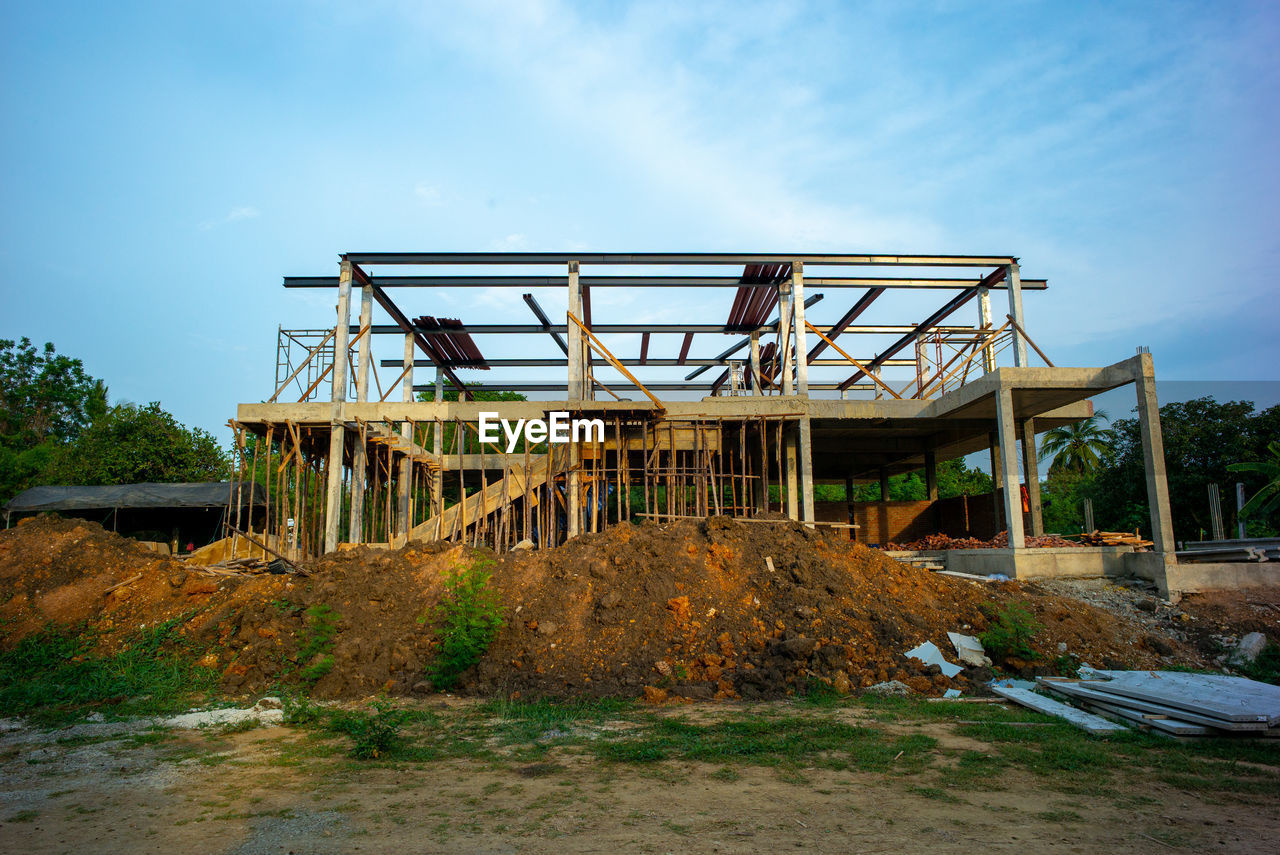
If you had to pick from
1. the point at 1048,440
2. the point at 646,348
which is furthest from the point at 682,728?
the point at 1048,440

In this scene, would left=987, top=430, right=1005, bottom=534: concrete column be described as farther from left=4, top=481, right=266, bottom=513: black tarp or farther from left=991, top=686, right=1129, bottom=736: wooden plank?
left=4, top=481, right=266, bottom=513: black tarp

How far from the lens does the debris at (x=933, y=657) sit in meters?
11.0

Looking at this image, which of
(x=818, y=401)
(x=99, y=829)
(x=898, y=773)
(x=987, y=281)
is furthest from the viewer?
(x=987, y=281)

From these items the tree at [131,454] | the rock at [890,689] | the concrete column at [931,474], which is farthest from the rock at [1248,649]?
the tree at [131,454]

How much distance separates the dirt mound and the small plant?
2214mm

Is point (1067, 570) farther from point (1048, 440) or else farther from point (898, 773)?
point (1048, 440)

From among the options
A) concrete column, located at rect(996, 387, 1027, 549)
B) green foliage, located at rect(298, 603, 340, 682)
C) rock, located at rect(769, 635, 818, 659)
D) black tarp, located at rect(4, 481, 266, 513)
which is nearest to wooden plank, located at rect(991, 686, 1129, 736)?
rock, located at rect(769, 635, 818, 659)

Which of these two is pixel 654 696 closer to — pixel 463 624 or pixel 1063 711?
pixel 463 624

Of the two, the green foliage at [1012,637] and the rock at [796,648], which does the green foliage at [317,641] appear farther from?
the green foliage at [1012,637]

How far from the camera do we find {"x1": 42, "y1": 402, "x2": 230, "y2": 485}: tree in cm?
3117

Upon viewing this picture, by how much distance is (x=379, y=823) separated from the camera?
5.59 meters

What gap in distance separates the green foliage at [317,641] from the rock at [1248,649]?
1352 centimetres

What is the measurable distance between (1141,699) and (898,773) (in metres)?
3.95

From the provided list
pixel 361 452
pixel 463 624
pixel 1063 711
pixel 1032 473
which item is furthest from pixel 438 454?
pixel 1032 473
